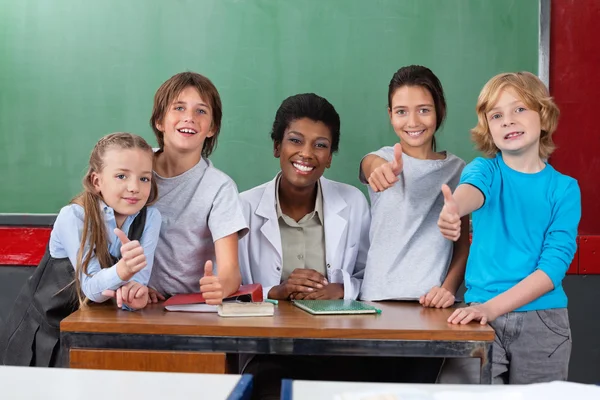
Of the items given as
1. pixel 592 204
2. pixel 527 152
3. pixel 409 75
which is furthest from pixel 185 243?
pixel 592 204

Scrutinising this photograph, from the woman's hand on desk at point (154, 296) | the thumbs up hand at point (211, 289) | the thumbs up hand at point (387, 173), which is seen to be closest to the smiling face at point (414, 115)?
the thumbs up hand at point (387, 173)

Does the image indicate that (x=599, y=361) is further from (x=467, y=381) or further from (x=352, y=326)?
(x=352, y=326)

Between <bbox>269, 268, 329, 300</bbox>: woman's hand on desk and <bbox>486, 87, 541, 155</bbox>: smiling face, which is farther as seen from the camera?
<bbox>269, 268, 329, 300</bbox>: woman's hand on desk

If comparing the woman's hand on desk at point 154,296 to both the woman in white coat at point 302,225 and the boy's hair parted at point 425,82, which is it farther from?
the boy's hair parted at point 425,82

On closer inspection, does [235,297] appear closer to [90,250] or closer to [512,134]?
[90,250]

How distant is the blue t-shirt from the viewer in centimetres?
199

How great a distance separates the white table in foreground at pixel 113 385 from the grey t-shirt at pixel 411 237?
99 cm

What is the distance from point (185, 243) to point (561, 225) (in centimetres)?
119

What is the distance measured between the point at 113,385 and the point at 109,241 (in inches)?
31.1

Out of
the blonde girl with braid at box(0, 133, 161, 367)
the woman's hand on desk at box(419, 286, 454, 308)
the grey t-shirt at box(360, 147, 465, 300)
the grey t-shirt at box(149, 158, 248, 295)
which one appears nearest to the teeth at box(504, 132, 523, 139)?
the grey t-shirt at box(360, 147, 465, 300)

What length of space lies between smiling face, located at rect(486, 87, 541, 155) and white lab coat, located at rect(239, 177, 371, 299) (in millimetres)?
676

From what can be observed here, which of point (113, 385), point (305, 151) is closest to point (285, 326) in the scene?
point (113, 385)

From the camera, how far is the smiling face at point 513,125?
2.04 m

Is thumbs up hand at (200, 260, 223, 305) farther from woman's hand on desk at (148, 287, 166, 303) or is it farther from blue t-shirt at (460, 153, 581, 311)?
blue t-shirt at (460, 153, 581, 311)
